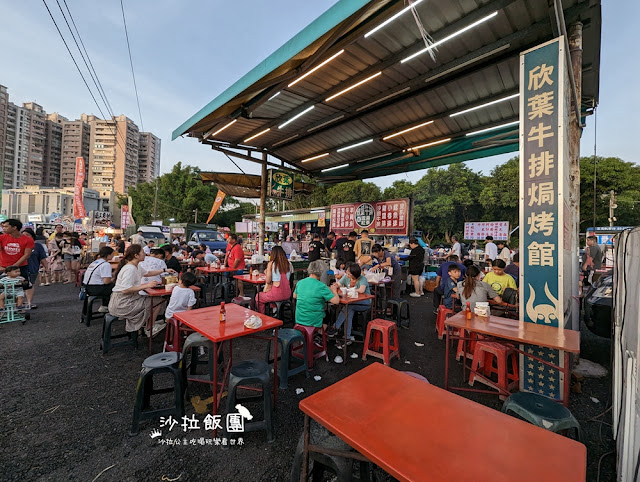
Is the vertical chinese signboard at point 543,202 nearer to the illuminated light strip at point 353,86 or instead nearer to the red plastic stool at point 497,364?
the red plastic stool at point 497,364

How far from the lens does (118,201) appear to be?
2181 inches

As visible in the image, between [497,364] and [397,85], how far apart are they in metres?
5.48

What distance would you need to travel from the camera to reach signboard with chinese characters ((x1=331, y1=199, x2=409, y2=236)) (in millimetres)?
10367

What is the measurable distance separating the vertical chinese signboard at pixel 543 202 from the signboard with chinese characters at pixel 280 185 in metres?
7.43

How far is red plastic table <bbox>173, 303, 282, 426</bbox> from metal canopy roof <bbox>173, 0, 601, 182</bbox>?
3.79 metres

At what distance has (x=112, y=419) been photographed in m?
3.01

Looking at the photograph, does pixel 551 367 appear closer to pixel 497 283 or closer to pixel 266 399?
pixel 497 283

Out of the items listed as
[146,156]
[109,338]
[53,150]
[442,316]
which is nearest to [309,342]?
[442,316]

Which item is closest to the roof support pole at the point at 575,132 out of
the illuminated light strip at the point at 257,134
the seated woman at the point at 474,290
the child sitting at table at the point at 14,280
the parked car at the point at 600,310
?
the parked car at the point at 600,310

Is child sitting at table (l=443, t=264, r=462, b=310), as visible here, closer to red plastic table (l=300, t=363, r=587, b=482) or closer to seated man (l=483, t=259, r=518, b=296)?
seated man (l=483, t=259, r=518, b=296)

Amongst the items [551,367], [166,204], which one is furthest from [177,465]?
[166,204]

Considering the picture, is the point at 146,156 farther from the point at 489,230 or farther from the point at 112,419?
the point at 112,419

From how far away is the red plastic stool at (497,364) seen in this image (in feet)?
11.9

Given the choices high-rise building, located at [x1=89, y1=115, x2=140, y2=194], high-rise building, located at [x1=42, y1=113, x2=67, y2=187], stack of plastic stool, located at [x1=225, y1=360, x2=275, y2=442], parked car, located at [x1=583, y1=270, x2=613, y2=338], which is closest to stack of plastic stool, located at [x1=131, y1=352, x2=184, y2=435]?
stack of plastic stool, located at [x1=225, y1=360, x2=275, y2=442]
